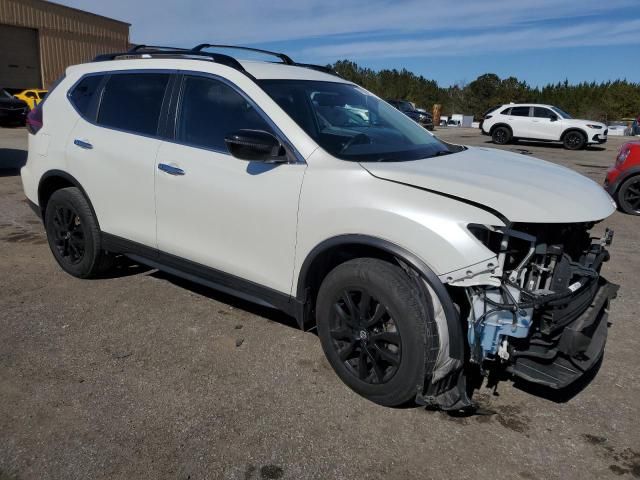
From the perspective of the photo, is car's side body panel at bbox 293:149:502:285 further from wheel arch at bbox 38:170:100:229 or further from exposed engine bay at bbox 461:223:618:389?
wheel arch at bbox 38:170:100:229

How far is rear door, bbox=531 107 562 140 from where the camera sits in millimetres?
20594

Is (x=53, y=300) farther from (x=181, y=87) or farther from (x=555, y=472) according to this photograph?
(x=555, y=472)

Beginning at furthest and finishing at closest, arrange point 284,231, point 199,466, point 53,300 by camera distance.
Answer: point 53,300
point 284,231
point 199,466

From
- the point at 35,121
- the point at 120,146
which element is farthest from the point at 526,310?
the point at 35,121

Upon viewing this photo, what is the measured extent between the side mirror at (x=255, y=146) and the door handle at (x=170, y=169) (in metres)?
0.59

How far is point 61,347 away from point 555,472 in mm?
3040

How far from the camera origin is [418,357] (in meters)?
2.72

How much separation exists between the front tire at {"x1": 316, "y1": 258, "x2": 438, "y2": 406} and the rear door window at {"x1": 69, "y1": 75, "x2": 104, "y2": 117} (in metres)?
2.69

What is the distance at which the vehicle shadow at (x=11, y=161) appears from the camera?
10.6 metres

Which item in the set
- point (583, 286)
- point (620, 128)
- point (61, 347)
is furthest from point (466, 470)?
point (620, 128)

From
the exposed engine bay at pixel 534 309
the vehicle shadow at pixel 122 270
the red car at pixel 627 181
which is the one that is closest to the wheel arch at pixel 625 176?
the red car at pixel 627 181

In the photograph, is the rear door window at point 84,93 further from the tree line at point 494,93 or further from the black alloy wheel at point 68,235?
the tree line at point 494,93

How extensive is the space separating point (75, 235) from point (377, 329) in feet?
9.83

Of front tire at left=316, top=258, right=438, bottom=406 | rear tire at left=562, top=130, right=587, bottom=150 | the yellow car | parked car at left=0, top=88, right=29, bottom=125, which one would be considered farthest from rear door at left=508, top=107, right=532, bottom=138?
front tire at left=316, top=258, right=438, bottom=406
